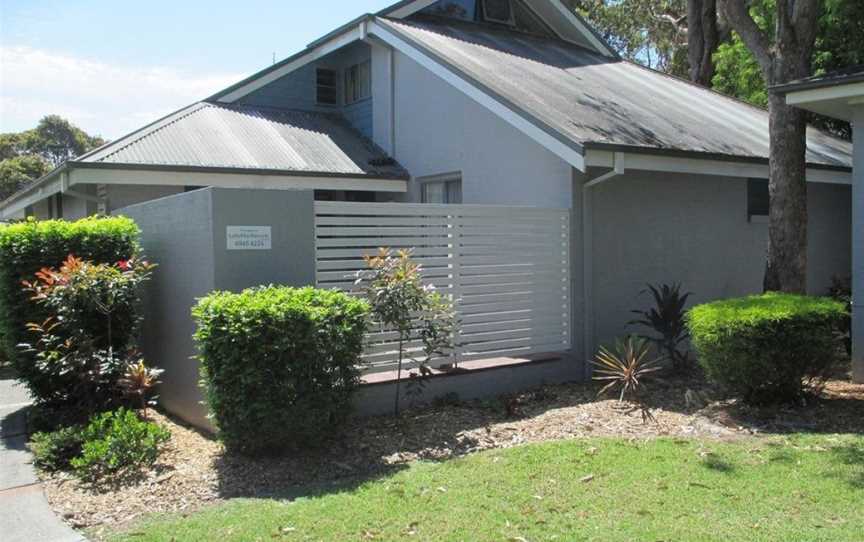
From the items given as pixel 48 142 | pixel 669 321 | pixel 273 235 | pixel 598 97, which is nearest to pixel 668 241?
pixel 669 321

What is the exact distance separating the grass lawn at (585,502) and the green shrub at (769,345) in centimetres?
93

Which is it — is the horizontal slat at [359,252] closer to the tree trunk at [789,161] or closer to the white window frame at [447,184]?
the white window frame at [447,184]

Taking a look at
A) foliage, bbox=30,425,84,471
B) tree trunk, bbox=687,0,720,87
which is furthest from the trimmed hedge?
tree trunk, bbox=687,0,720,87

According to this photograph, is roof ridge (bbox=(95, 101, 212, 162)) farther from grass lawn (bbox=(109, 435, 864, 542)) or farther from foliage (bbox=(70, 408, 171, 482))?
grass lawn (bbox=(109, 435, 864, 542))

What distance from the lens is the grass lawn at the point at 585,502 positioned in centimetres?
459

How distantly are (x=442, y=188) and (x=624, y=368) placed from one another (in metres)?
5.12

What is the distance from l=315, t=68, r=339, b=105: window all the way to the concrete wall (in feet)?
25.2

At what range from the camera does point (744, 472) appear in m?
5.57

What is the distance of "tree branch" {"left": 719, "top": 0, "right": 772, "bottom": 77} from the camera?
979 cm

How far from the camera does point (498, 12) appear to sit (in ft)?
52.3

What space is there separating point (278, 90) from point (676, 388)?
32.7ft

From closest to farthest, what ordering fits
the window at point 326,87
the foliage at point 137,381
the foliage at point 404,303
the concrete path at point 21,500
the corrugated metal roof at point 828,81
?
the concrete path at point 21,500
the foliage at point 404,303
the foliage at point 137,381
the corrugated metal roof at point 828,81
the window at point 326,87

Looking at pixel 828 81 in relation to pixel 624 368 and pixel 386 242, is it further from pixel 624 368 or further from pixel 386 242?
pixel 386 242

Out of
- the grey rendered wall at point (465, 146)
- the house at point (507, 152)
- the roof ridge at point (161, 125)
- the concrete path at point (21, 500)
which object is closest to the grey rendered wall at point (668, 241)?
the house at point (507, 152)
